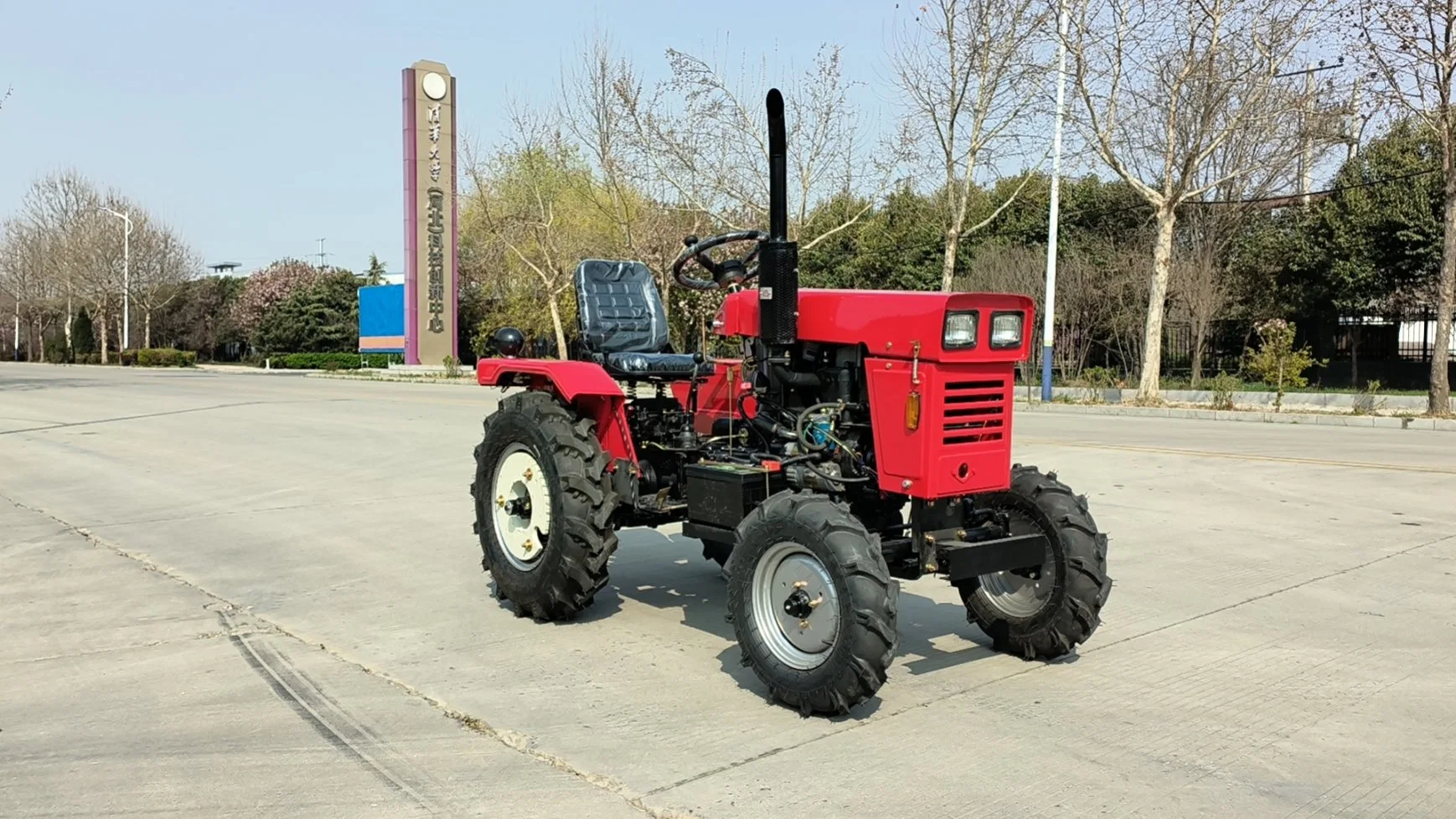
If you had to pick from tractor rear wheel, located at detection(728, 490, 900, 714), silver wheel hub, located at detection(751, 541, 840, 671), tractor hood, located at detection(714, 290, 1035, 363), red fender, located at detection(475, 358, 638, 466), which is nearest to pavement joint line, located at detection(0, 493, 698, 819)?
tractor rear wheel, located at detection(728, 490, 900, 714)

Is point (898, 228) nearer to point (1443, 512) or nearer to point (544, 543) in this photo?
point (1443, 512)

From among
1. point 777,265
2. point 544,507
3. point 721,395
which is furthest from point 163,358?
point 777,265

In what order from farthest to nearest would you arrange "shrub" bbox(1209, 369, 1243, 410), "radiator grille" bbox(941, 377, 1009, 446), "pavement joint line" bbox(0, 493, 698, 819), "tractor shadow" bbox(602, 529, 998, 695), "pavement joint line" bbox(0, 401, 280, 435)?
1. "shrub" bbox(1209, 369, 1243, 410)
2. "pavement joint line" bbox(0, 401, 280, 435)
3. "tractor shadow" bbox(602, 529, 998, 695)
4. "radiator grille" bbox(941, 377, 1009, 446)
5. "pavement joint line" bbox(0, 493, 698, 819)

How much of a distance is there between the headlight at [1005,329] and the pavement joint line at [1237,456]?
28.4 feet

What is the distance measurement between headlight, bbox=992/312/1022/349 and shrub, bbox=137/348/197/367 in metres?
58.3

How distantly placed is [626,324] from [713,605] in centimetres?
170

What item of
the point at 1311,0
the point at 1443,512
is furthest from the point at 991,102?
the point at 1443,512

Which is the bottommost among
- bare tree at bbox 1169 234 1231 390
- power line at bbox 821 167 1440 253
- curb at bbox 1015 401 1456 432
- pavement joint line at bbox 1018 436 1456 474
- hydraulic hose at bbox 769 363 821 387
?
pavement joint line at bbox 1018 436 1456 474

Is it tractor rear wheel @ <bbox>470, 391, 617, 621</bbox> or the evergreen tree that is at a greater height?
the evergreen tree

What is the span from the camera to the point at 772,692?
461cm

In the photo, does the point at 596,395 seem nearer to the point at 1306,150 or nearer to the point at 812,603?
the point at 812,603

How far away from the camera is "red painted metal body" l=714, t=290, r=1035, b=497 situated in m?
4.64

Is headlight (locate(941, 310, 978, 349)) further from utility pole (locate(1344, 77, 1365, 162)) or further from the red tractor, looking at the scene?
utility pole (locate(1344, 77, 1365, 162))

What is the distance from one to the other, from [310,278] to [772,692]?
63.5 meters
